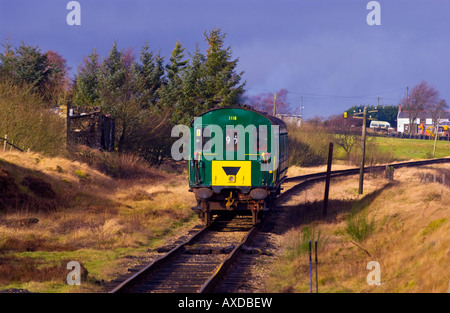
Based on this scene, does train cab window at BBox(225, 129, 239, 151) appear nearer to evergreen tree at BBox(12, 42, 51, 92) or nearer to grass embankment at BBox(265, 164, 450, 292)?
grass embankment at BBox(265, 164, 450, 292)

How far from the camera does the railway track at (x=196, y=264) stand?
9.89m

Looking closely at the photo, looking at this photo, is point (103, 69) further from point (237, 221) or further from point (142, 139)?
point (237, 221)

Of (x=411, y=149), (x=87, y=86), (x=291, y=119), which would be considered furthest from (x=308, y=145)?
(x=411, y=149)

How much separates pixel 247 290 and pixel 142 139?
2979 cm

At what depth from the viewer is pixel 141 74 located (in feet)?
175

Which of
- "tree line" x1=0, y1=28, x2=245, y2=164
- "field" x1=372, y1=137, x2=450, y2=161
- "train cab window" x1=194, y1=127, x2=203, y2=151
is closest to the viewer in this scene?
"train cab window" x1=194, y1=127, x2=203, y2=151

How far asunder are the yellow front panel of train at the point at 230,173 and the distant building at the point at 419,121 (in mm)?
111374

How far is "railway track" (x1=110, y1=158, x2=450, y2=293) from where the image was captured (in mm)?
9891

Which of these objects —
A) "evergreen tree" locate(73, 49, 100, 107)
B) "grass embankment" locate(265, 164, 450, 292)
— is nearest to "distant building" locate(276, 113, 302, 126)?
"evergreen tree" locate(73, 49, 100, 107)

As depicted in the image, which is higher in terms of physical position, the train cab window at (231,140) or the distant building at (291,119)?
the distant building at (291,119)

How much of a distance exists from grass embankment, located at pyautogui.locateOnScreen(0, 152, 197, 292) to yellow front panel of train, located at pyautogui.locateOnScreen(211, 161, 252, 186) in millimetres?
2276

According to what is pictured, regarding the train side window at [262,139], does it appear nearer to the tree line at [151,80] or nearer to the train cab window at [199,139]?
the train cab window at [199,139]

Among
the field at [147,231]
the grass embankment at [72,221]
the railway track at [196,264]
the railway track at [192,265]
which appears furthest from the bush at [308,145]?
the railway track at [192,265]
